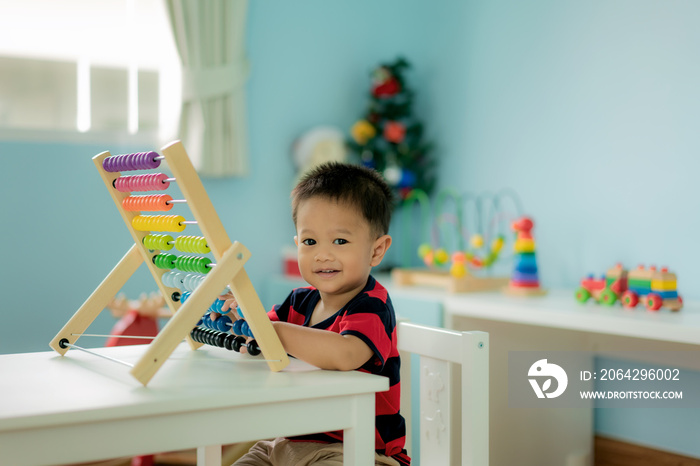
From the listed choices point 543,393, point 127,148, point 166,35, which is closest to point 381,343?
point 543,393

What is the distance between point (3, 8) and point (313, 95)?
3.95ft

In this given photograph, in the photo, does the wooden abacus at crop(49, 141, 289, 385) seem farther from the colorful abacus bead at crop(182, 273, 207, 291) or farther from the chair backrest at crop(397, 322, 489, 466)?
the chair backrest at crop(397, 322, 489, 466)

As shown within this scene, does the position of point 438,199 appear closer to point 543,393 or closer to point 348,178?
point 543,393

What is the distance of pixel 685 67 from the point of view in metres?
2.15

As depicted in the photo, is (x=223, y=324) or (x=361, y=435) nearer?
(x=361, y=435)

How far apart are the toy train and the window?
1.60 m

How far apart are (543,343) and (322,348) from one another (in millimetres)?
1415

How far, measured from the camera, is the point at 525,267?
218cm

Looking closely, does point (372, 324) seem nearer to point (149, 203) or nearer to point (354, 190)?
point (354, 190)

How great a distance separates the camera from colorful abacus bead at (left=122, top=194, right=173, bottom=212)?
42.5 inches

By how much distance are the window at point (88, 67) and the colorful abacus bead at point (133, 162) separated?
142 centimetres

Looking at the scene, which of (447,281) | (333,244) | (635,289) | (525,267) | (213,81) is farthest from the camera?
(213,81)

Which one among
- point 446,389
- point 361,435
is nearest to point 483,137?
point 446,389

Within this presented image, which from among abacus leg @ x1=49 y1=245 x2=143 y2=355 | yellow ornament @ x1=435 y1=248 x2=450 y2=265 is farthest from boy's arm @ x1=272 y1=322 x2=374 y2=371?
yellow ornament @ x1=435 y1=248 x2=450 y2=265
